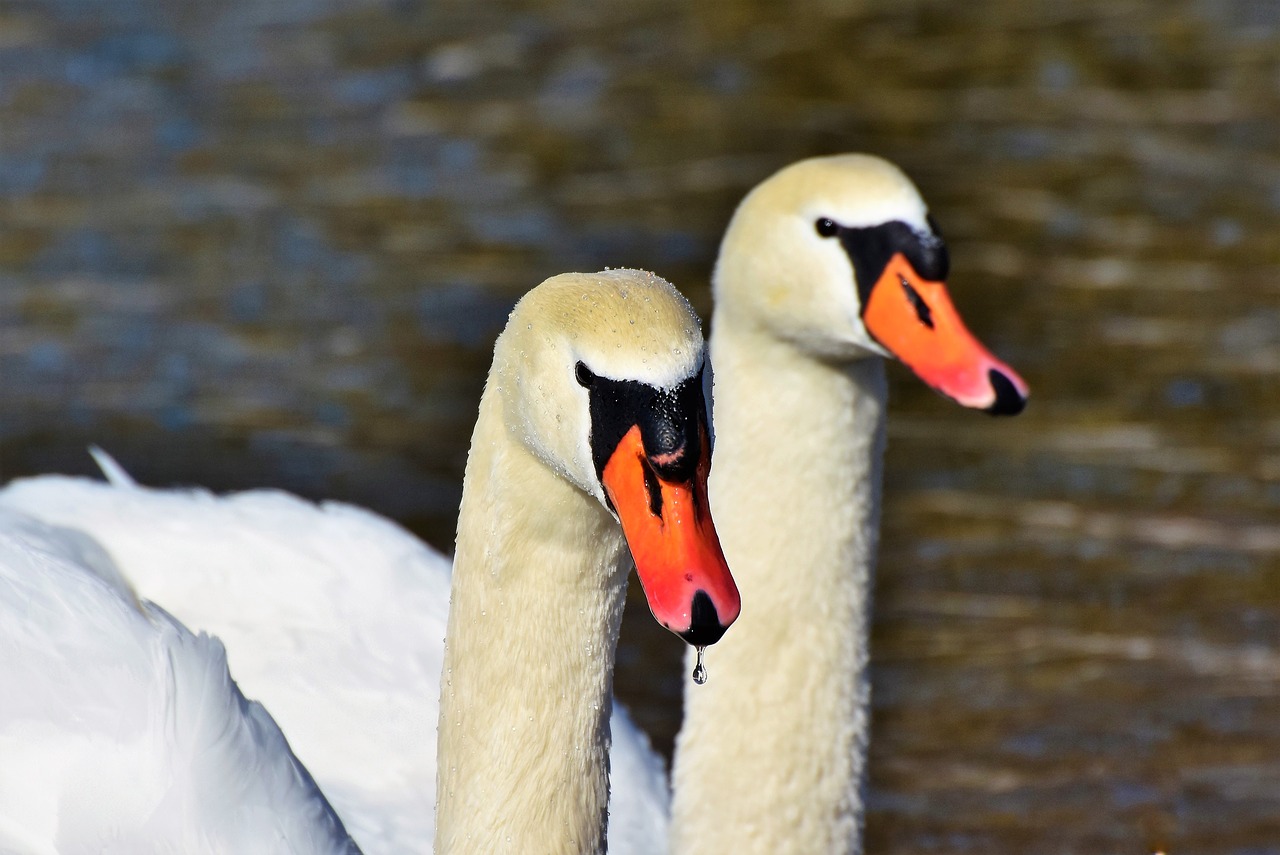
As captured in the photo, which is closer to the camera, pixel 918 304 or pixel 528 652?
pixel 528 652

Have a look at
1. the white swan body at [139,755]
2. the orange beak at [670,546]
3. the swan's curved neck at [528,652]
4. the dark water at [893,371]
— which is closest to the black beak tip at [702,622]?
the orange beak at [670,546]

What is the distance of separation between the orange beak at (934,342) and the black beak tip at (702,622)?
147 centimetres

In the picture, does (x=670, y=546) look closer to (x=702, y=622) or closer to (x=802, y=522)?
(x=702, y=622)

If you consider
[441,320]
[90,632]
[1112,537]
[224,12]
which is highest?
[224,12]

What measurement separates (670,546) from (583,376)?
0.28m

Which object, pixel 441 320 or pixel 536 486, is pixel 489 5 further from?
pixel 536 486

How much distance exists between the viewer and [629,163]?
10.4m

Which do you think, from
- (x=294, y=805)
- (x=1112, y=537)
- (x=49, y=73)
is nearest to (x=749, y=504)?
(x=294, y=805)

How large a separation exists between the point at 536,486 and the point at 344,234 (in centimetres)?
674

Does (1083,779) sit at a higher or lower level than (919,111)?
lower

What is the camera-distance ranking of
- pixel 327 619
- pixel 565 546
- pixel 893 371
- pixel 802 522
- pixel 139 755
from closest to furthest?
pixel 565 546
pixel 139 755
pixel 802 522
pixel 327 619
pixel 893 371

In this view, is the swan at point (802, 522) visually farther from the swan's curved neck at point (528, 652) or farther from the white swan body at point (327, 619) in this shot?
the swan's curved neck at point (528, 652)

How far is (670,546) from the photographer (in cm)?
277

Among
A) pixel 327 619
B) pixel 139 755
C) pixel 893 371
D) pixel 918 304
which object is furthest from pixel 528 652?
pixel 893 371
